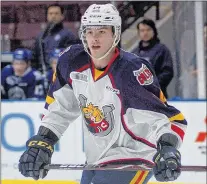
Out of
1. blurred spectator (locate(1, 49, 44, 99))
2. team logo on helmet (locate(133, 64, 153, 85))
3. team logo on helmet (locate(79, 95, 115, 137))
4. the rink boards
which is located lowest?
the rink boards

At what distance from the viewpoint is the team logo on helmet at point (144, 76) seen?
2.79 m

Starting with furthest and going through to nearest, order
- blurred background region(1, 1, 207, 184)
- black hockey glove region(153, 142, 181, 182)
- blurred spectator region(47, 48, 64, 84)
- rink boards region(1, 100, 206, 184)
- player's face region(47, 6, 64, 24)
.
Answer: player's face region(47, 6, 64, 24) → blurred spectator region(47, 48, 64, 84) → blurred background region(1, 1, 207, 184) → rink boards region(1, 100, 206, 184) → black hockey glove region(153, 142, 181, 182)

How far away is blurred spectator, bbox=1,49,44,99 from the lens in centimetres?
501

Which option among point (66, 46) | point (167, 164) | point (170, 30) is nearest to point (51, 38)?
point (66, 46)

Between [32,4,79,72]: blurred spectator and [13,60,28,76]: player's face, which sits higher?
[32,4,79,72]: blurred spectator

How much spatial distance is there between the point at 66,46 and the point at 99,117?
Result: 214 cm

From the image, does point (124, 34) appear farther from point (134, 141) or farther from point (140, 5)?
point (134, 141)

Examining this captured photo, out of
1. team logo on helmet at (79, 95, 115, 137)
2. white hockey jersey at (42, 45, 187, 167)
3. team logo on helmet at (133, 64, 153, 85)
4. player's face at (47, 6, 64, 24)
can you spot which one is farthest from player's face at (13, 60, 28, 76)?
team logo on helmet at (133, 64, 153, 85)

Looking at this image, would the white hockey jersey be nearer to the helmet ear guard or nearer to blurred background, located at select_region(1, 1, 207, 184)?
the helmet ear guard

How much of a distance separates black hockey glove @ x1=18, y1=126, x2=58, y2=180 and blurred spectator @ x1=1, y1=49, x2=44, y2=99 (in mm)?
2069

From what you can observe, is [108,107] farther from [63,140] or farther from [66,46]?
[66,46]

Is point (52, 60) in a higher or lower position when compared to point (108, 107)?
lower

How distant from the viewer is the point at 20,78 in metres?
5.03

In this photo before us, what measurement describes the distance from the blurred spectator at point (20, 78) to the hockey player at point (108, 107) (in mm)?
2064
